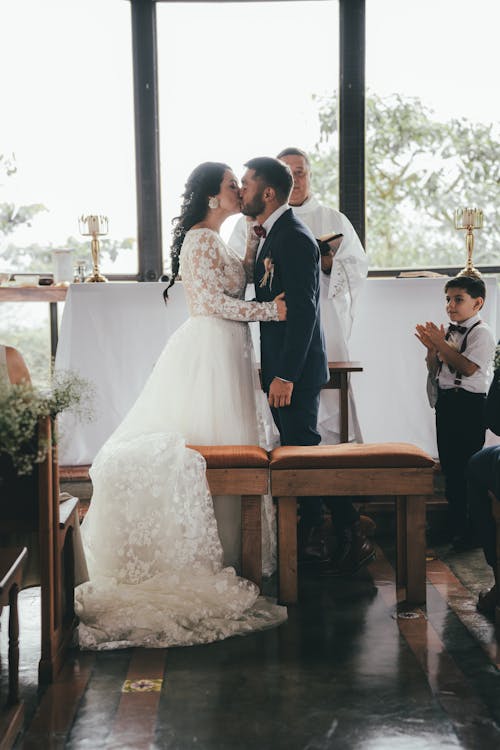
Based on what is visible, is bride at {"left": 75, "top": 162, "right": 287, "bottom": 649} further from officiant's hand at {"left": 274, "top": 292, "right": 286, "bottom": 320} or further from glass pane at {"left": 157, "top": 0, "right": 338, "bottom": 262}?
glass pane at {"left": 157, "top": 0, "right": 338, "bottom": 262}

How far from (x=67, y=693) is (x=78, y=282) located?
3526mm

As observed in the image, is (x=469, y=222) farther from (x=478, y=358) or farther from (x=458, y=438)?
(x=458, y=438)

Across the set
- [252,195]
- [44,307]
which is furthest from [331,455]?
[44,307]

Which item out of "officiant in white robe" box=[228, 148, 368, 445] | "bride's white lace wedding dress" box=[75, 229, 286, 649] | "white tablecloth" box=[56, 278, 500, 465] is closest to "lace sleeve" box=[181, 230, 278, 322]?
"bride's white lace wedding dress" box=[75, 229, 286, 649]

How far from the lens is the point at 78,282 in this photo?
5.88m

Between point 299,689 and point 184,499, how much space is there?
91 centimetres

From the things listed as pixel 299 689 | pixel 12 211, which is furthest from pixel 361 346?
pixel 299 689

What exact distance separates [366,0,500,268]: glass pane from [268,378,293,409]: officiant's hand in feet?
9.20

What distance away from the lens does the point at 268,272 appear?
388 cm

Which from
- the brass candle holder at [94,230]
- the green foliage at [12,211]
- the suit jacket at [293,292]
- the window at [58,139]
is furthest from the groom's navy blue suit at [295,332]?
the green foliage at [12,211]

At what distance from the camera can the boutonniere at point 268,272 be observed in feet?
12.7

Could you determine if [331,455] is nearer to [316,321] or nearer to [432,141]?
[316,321]

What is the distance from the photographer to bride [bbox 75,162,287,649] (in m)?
3.26

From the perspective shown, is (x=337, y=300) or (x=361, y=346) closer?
(x=337, y=300)
